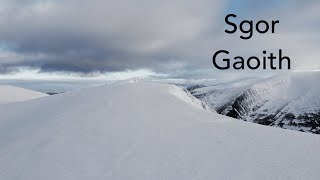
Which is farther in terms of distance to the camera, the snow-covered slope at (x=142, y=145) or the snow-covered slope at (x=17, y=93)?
the snow-covered slope at (x=17, y=93)

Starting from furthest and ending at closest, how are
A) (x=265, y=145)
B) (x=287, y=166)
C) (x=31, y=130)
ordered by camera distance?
(x=31, y=130), (x=265, y=145), (x=287, y=166)

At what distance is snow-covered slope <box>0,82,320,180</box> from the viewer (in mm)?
18219

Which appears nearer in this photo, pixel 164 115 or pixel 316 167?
pixel 316 167

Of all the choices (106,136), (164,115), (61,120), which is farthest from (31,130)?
(164,115)

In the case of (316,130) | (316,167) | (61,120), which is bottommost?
(316,130)

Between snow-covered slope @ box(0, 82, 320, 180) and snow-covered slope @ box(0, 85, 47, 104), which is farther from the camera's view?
snow-covered slope @ box(0, 85, 47, 104)

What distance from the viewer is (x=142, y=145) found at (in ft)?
68.2

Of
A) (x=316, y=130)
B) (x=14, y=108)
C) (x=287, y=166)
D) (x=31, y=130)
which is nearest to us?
(x=287, y=166)

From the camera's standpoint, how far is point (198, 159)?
19266 mm

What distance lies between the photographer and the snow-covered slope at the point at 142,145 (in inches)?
717

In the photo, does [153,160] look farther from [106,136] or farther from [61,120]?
[61,120]

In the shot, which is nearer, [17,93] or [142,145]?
[142,145]

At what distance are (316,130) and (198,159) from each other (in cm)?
19159

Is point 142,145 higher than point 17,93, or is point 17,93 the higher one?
point 17,93
